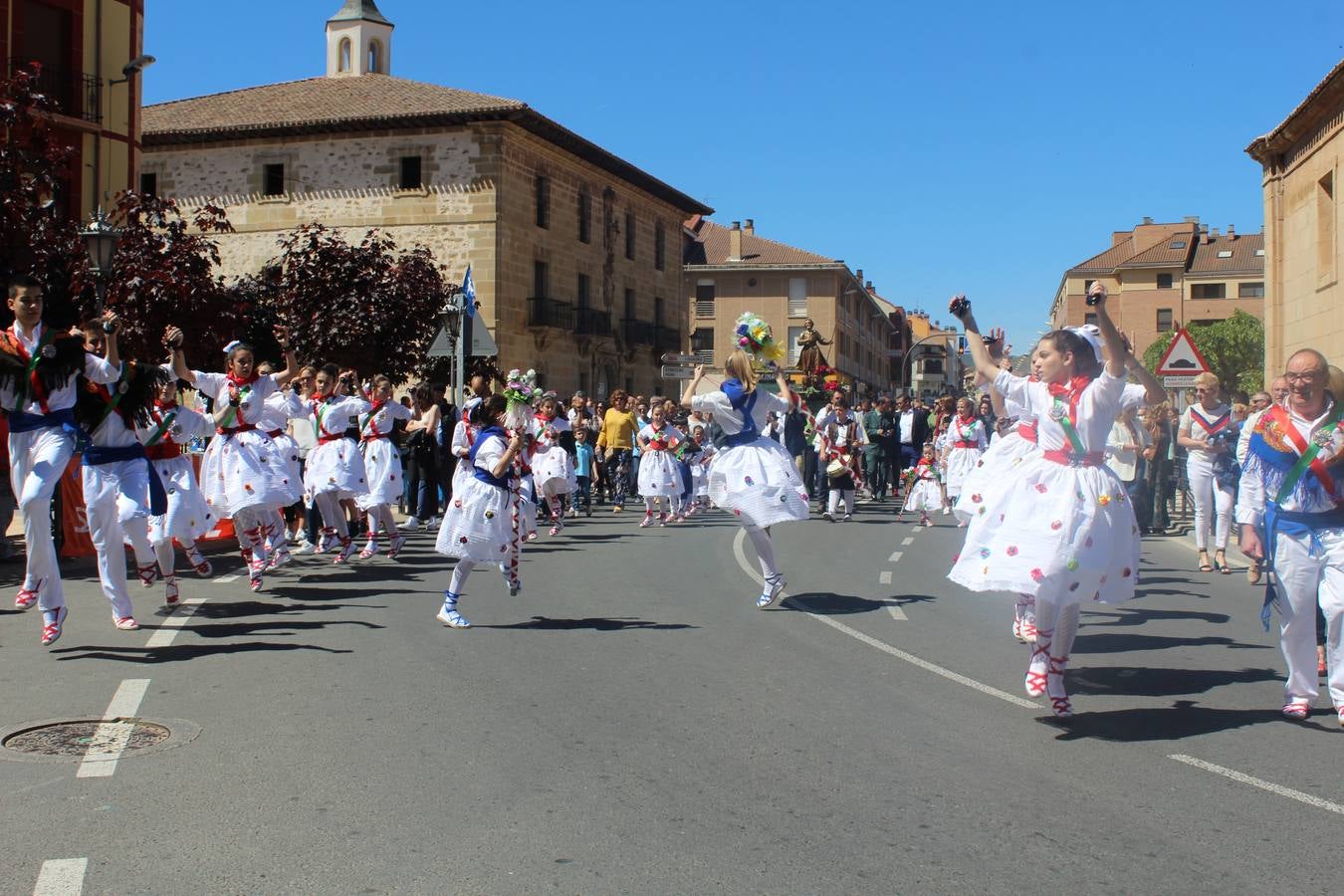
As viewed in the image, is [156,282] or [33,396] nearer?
[33,396]

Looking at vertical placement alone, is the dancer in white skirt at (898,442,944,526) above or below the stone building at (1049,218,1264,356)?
below

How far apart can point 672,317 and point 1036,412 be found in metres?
52.9

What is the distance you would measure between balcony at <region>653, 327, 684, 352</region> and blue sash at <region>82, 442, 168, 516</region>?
4647cm

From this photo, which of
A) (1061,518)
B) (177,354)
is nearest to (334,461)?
(177,354)

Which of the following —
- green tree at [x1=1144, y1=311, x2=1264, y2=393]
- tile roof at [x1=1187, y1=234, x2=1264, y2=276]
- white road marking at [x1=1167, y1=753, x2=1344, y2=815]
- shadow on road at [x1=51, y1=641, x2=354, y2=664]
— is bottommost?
white road marking at [x1=1167, y1=753, x2=1344, y2=815]

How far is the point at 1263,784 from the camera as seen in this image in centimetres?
565

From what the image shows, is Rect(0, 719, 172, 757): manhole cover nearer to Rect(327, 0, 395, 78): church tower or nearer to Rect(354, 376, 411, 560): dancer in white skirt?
Rect(354, 376, 411, 560): dancer in white skirt

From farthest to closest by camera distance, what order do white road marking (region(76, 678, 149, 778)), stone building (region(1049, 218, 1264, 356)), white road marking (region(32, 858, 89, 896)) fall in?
stone building (region(1049, 218, 1264, 356)) → white road marking (region(76, 678, 149, 778)) → white road marking (region(32, 858, 89, 896))

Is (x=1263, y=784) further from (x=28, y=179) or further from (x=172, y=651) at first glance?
(x=28, y=179)

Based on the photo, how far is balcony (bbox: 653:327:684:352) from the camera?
56.0m

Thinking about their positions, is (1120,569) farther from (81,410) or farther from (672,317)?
(672,317)

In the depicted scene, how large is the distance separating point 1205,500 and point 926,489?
6528mm

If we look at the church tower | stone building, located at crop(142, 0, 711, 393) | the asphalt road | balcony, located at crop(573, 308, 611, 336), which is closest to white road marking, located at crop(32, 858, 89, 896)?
the asphalt road

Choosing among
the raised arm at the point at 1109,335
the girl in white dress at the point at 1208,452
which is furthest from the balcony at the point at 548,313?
the raised arm at the point at 1109,335
